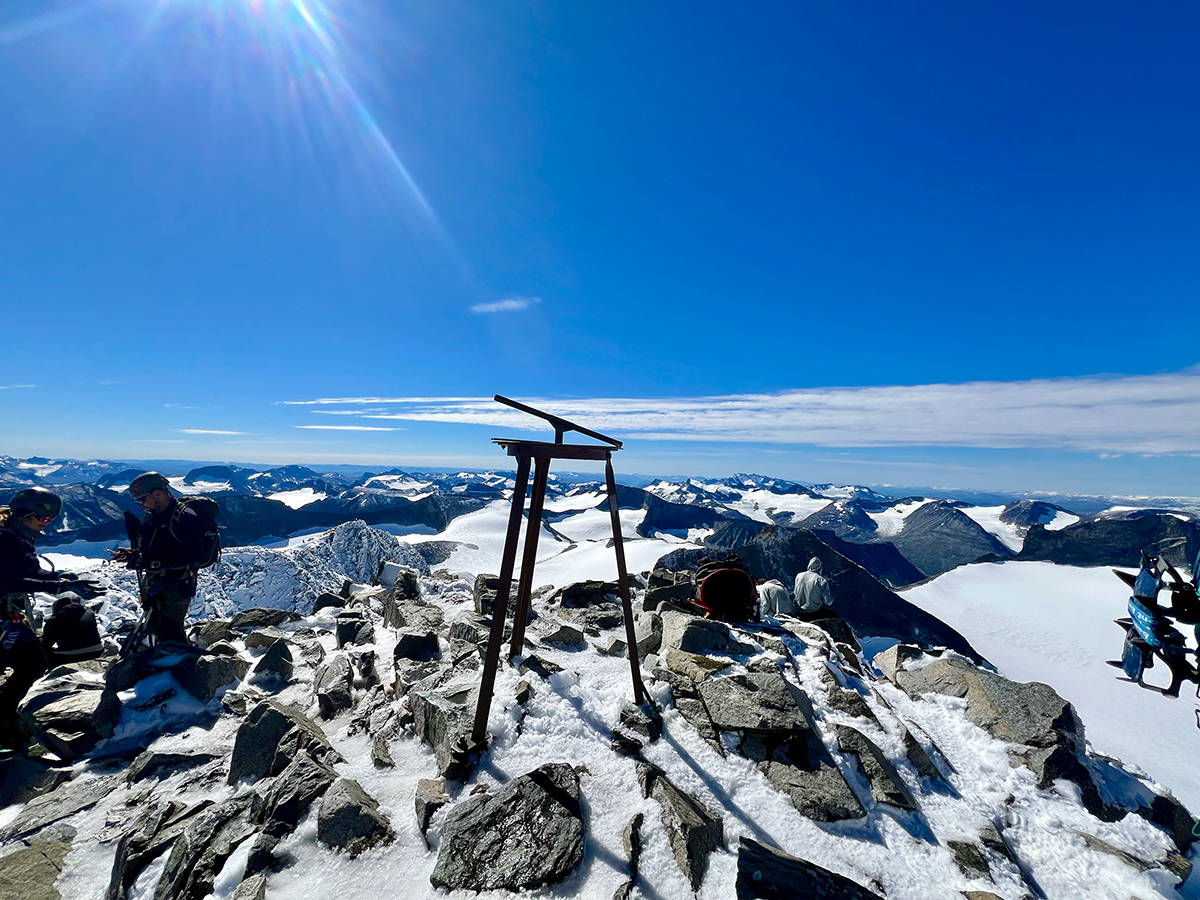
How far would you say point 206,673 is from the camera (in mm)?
9805

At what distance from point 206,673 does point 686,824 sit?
34.3 feet

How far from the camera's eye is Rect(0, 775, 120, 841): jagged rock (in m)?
6.21

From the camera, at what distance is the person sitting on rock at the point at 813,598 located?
16.5m

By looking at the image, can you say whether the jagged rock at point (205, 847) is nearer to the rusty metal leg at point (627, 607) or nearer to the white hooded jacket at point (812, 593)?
the rusty metal leg at point (627, 607)

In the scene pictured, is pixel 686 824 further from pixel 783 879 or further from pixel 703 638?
pixel 703 638

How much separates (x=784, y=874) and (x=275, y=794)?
602 cm

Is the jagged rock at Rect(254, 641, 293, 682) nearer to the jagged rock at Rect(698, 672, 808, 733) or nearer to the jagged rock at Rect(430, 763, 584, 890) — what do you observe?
the jagged rock at Rect(430, 763, 584, 890)

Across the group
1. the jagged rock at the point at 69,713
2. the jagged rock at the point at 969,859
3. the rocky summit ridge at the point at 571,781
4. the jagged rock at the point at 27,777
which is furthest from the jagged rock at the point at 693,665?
the jagged rock at the point at 69,713

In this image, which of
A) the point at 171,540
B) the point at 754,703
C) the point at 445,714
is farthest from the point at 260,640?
the point at 754,703

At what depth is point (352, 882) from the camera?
4730 mm

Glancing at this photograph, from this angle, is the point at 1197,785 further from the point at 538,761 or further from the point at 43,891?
the point at 43,891

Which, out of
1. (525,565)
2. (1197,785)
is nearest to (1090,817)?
(525,565)

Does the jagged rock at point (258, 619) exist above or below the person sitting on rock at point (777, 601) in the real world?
below

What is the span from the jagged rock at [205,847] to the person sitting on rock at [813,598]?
1593 cm
